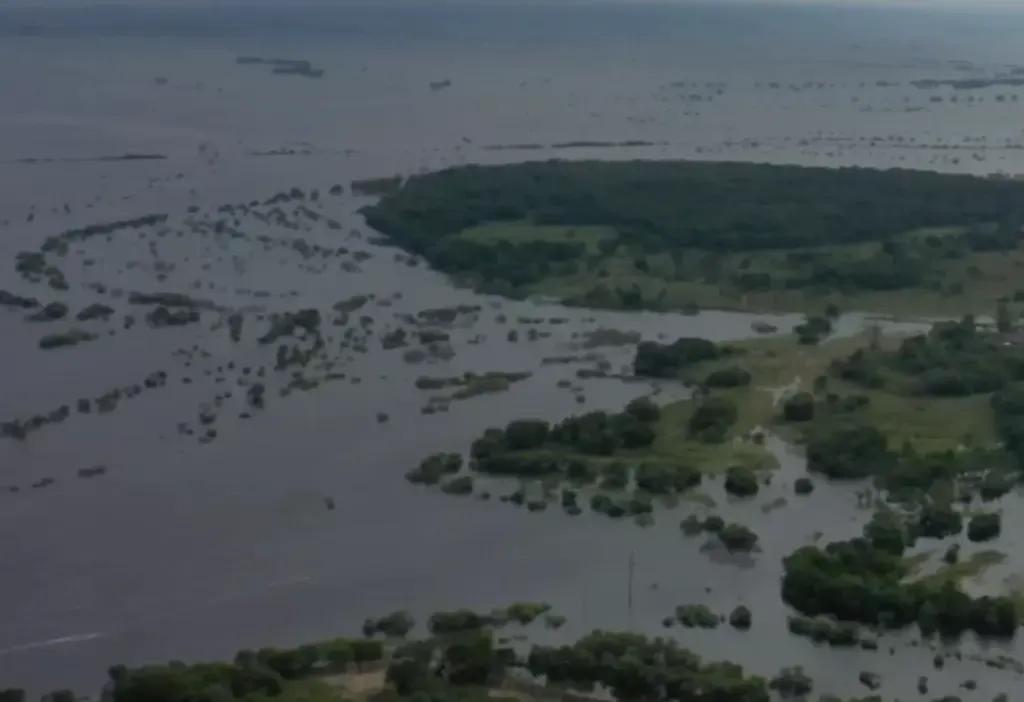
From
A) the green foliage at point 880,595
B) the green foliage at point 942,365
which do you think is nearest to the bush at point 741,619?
the green foliage at point 880,595

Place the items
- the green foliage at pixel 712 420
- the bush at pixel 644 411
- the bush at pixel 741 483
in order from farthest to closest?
the bush at pixel 644 411
the green foliage at pixel 712 420
the bush at pixel 741 483

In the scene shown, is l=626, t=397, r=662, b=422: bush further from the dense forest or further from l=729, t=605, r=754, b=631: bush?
the dense forest

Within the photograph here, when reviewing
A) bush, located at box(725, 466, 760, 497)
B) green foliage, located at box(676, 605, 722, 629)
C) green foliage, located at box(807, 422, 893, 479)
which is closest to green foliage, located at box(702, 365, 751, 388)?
green foliage, located at box(807, 422, 893, 479)

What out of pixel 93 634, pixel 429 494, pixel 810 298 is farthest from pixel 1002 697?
pixel 810 298

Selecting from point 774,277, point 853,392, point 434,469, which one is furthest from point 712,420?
point 774,277

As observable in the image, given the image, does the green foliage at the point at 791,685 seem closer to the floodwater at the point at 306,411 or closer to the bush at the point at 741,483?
the floodwater at the point at 306,411

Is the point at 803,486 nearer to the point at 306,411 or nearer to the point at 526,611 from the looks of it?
the point at 526,611
